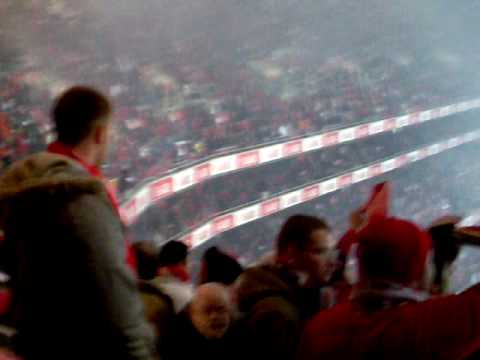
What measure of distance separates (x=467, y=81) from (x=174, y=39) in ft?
21.4

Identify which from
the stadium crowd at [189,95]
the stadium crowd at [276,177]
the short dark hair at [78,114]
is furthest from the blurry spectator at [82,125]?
the stadium crowd at [276,177]

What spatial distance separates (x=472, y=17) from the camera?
1110 cm

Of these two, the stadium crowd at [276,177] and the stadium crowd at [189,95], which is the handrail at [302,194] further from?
the stadium crowd at [189,95]

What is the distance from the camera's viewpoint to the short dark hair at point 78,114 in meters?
1.12

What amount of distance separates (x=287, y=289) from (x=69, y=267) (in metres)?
0.45

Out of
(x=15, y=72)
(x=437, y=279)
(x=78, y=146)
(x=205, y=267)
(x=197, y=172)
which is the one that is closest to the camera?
(x=78, y=146)

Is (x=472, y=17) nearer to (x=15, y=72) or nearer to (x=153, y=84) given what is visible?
(x=153, y=84)

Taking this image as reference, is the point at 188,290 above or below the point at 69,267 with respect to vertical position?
below

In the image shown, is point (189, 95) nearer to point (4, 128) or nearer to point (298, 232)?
point (4, 128)

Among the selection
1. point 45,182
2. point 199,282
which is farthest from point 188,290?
point 45,182

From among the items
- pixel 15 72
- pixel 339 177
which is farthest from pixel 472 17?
pixel 15 72

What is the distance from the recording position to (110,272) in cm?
100

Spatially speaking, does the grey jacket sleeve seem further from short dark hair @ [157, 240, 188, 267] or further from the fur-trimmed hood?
short dark hair @ [157, 240, 188, 267]

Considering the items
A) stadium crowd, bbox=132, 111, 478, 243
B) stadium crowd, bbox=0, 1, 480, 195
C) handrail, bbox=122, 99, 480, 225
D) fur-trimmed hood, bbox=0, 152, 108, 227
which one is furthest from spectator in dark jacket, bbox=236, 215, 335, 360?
stadium crowd, bbox=132, 111, 478, 243
